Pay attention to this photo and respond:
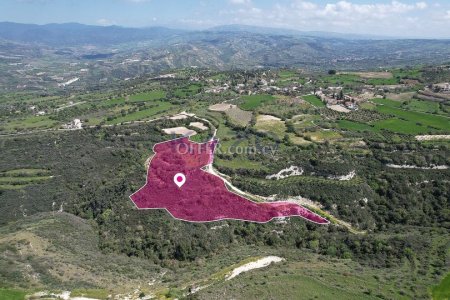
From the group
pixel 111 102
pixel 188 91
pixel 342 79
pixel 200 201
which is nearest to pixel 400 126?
pixel 200 201

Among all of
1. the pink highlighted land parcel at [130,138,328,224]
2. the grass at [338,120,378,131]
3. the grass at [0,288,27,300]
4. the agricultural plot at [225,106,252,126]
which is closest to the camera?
the grass at [0,288,27,300]

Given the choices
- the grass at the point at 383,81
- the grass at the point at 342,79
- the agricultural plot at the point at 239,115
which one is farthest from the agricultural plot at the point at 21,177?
the grass at the point at 383,81

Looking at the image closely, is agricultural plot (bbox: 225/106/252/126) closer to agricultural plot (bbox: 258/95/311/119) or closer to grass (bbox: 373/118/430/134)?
agricultural plot (bbox: 258/95/311/119)

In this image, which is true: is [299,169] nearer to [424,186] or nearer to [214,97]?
[424,186]

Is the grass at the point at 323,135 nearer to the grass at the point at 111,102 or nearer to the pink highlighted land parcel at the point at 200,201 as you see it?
the pink highlighted land parcel at the point at 200,201

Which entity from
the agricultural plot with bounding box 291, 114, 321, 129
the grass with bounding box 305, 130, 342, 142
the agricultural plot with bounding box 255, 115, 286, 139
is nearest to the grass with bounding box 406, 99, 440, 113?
the agricultural plot with bounding box 291, 114, 321, 129

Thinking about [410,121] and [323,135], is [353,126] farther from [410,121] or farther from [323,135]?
[410,121]

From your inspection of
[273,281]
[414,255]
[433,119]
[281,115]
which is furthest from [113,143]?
[433,119]
